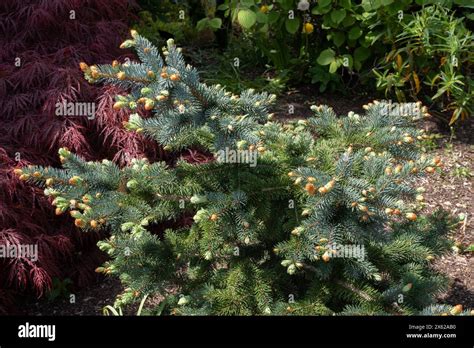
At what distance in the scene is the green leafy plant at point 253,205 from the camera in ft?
8.37

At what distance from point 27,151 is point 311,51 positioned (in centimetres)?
275

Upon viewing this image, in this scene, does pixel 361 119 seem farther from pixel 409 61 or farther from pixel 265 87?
pixel 265 87

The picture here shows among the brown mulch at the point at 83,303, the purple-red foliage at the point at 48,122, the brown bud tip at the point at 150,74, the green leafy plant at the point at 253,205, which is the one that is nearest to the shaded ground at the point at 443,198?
the brown mulch at the point at 83,303

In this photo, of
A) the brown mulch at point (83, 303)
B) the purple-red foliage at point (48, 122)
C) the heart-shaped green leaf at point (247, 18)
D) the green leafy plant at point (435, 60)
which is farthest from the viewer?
the heart-shaped green leaf at point (247, 18)

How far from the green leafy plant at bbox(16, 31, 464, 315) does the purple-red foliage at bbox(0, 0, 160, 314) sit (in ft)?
1.63

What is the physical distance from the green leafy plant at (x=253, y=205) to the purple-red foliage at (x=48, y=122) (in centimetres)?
50

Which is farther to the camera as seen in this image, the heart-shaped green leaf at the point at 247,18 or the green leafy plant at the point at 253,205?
the heart-shaped green leaf at the point at 247,18

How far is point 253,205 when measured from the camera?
272cm

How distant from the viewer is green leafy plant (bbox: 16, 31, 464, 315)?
100 inches

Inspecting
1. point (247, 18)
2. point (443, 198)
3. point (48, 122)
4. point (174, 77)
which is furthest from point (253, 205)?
point (247, 18)

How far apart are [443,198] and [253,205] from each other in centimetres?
202

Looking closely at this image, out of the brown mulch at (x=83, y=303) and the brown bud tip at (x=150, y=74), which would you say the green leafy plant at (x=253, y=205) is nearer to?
the brown bud tip at (x=150, y=74)

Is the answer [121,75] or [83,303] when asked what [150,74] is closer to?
[121,75]

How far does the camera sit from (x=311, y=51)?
5.48 metres
